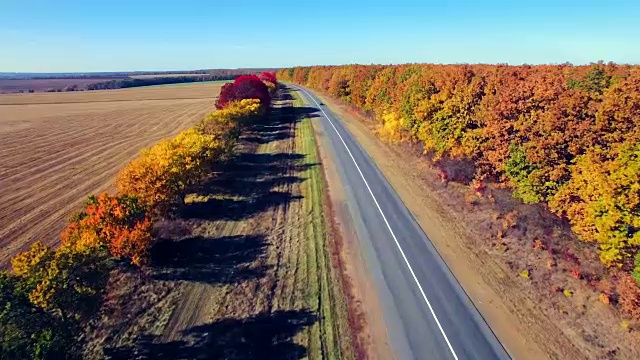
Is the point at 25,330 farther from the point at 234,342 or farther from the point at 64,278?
the point at 234,342

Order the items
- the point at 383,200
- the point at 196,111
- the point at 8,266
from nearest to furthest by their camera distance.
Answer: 1. the point at 8,266
2. the point at 383,200
3. the point at 196,111

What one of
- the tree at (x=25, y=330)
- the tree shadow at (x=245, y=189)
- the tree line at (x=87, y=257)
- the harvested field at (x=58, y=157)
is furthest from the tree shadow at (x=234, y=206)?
the tree at (x=25, y=330)

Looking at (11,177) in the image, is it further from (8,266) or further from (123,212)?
(123,212)

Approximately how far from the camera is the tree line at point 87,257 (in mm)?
15031

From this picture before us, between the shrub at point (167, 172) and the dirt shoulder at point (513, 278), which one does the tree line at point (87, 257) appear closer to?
the shrub at point (167, 172)

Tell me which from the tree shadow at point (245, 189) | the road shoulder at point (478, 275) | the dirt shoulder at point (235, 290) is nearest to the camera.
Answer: the dirt shoulder at point (235, 290)

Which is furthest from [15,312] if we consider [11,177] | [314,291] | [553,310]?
[11,177]

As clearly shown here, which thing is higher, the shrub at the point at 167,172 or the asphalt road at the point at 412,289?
the shrub at the point at 167,172

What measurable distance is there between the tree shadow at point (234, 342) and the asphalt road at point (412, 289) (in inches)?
203

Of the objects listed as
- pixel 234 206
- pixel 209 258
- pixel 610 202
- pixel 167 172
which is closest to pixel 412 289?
pixel 610 202

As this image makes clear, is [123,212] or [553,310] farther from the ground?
[123,212]

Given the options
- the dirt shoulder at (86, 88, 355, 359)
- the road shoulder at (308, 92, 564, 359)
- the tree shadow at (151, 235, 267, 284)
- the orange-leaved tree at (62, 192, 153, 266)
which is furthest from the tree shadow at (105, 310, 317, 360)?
the road shoulder at (308, 92, 564, 359)

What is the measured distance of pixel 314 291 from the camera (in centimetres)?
2266

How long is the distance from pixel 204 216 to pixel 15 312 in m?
18.4
